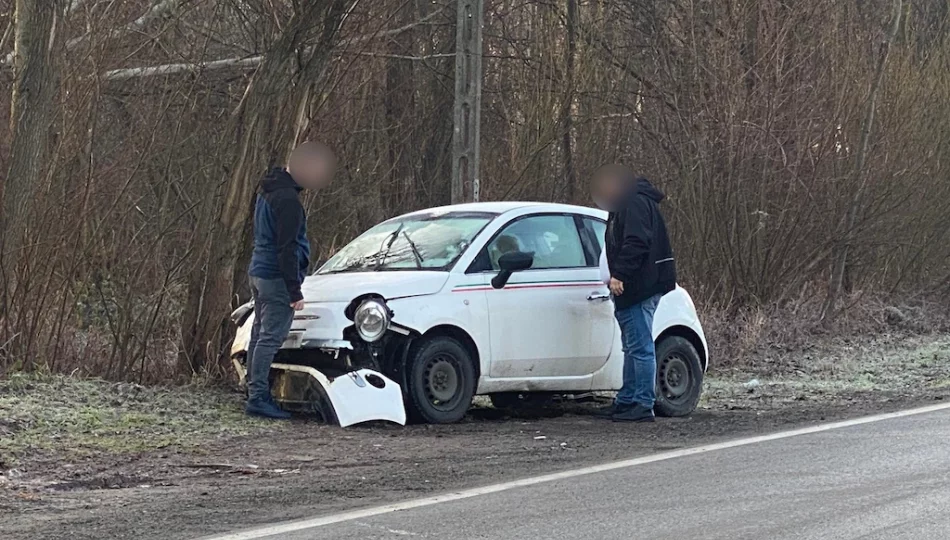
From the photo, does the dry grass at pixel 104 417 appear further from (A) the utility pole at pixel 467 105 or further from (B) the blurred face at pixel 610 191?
(A) the utility pole at pixel 467 105

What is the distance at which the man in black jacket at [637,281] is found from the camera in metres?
9.89

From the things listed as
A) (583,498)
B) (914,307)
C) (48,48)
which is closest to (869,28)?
(914,307)

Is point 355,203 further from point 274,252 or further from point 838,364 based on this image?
point 274,252

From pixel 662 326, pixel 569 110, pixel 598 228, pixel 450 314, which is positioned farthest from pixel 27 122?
pixel 569 110

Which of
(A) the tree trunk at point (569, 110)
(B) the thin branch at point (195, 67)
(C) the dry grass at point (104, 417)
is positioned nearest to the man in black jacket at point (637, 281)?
(C) the dry grass at point (104, 417)

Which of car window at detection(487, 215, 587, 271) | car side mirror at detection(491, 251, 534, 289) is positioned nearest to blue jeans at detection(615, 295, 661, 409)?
car window at detection(487, 215, 587, 271)

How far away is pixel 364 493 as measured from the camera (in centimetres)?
700

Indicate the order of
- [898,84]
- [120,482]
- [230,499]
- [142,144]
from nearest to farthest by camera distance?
[230,499], [120,482], [142,144], [898,84]

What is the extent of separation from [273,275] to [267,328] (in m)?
0.38

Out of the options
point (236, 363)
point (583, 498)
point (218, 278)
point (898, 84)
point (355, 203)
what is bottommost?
point (583, 498)

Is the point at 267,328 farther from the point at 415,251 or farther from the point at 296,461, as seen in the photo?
the point at 296,461

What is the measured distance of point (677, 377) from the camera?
1056 cm

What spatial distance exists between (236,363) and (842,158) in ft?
37.4

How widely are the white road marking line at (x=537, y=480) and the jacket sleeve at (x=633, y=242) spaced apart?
162 centimetres
